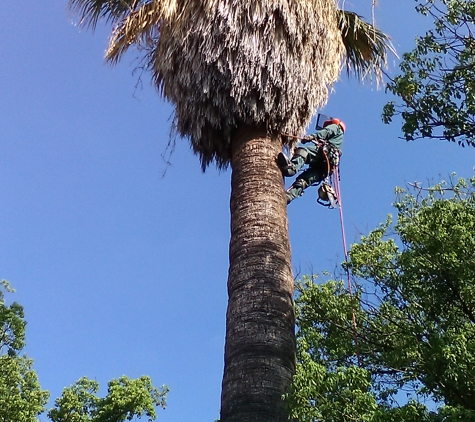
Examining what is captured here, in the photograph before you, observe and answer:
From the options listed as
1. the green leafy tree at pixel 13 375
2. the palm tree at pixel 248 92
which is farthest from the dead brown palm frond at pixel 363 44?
the green leafy tree at pixel 13 375

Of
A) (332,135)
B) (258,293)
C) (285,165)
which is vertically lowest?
(258,293)

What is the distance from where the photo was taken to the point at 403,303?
11055 millimetres

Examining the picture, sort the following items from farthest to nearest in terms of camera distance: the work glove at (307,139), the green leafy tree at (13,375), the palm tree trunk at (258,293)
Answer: the green leafy tree at (13,375)
the work glove at (307,139)
the palm tree trunk at (258,293)

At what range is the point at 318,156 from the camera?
7.59m

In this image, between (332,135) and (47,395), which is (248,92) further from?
(47,395)

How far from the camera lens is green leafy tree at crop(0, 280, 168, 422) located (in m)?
15.3

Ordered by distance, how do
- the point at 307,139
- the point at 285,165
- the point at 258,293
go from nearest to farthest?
the point at 258,293, the point at 285,165, the point at 307,139

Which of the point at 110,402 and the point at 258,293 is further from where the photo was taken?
the point at 110,402

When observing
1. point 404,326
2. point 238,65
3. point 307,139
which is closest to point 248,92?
point 238,65

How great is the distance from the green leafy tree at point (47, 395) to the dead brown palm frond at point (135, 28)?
989 cm

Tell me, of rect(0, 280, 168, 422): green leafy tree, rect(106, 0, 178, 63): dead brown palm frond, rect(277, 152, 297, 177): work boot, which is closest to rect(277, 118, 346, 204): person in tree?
rect(277, 152, 297, 177): work boot

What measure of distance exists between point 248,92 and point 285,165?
858mm

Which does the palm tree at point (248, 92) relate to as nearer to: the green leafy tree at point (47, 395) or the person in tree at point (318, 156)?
the person in tree at point (318, 156)

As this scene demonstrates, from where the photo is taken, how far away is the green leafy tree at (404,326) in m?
4.64
